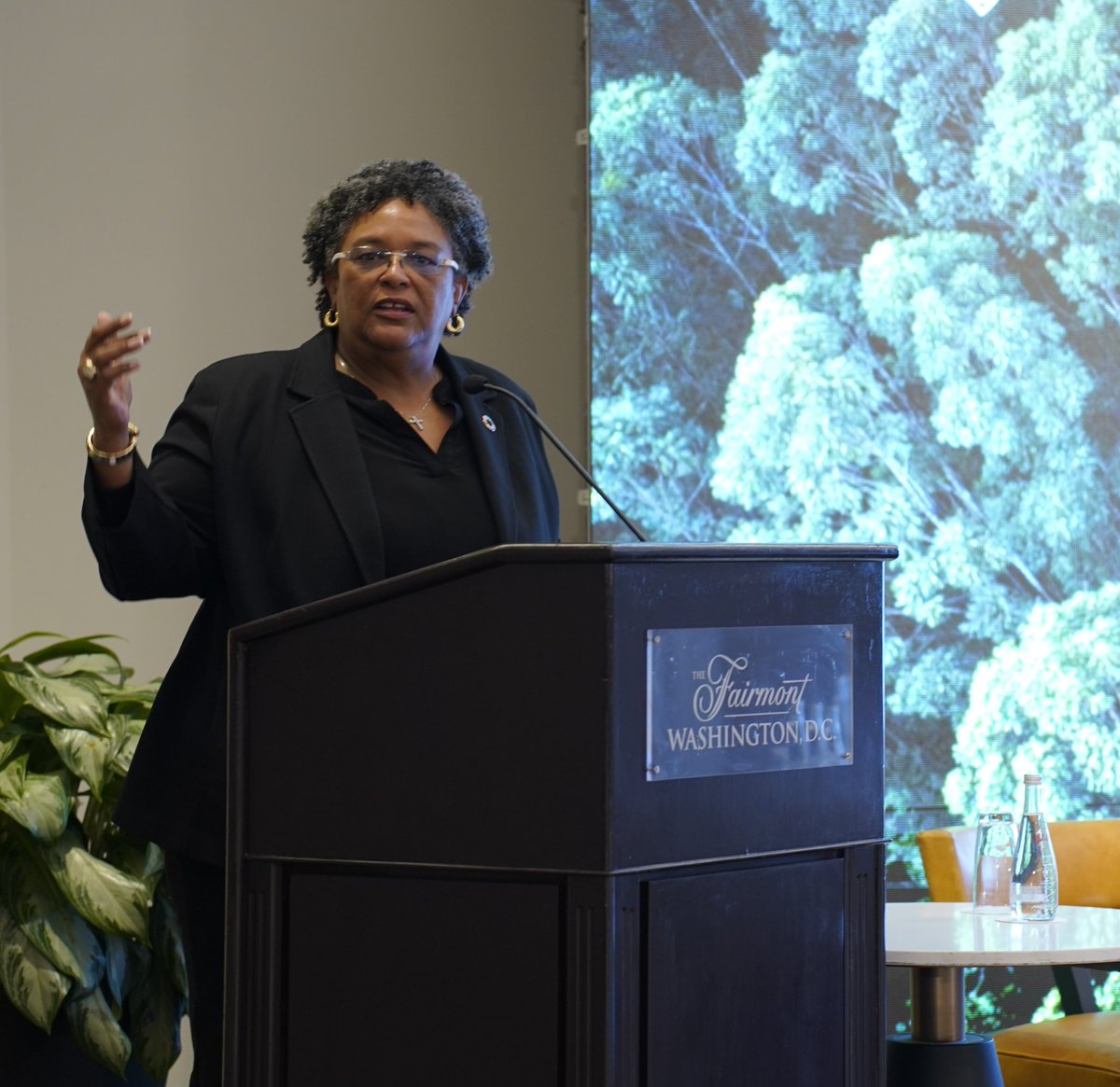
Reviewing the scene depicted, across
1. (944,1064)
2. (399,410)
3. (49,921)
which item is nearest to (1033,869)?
(944,1064)

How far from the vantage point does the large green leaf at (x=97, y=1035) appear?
2.63m

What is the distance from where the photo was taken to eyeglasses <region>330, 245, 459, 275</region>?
1871 millimetres

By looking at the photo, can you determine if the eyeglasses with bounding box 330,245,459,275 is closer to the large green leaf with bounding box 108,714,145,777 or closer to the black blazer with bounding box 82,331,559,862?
the black blazer with bounding box 82,331,559,862

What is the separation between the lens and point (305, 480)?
5.82ft

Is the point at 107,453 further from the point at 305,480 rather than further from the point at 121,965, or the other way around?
the point at 121,965

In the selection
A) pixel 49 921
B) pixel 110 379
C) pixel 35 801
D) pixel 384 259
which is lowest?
pixel 49 921

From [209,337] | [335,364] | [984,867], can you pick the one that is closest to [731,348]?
[209,337]

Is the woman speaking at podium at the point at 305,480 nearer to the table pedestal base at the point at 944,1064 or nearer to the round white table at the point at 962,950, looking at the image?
the round white table at the point at 962,950

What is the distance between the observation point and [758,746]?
1409 millimetres

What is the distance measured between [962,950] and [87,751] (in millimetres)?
1386

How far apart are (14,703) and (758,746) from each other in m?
1.71

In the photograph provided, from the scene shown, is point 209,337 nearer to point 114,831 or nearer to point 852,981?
point 114,831

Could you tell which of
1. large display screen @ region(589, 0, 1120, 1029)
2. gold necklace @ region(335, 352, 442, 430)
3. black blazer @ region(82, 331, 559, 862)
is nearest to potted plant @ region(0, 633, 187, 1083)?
black blazer @ region(82, 331, 559, 862)

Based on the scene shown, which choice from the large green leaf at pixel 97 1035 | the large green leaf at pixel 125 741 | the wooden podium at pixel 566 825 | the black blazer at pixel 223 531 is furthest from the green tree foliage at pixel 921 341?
the wooden podium at pixel 566 825
